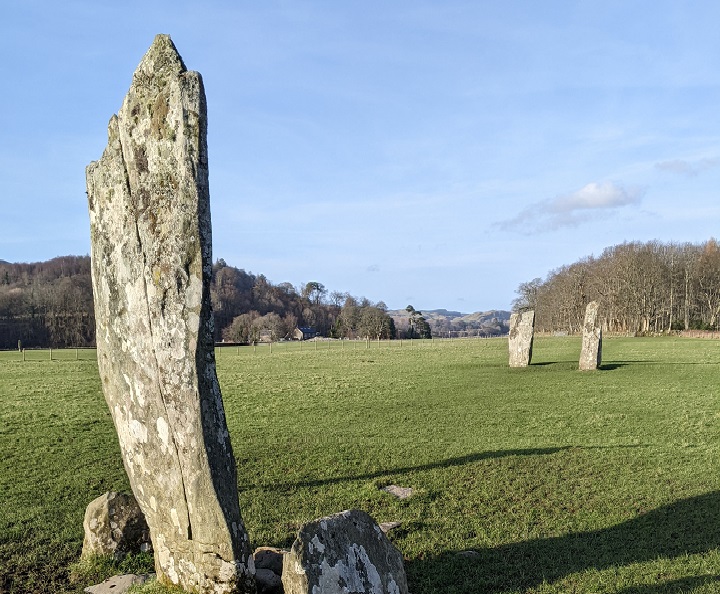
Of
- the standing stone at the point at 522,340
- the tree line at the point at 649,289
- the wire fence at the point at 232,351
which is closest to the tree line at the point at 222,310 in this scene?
the wire fence at the point at 232,351

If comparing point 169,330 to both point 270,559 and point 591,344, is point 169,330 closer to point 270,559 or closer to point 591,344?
point 270,559

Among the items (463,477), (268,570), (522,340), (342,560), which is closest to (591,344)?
(522,340)

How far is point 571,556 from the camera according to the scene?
6.88 meters

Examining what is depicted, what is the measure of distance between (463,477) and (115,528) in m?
5.93

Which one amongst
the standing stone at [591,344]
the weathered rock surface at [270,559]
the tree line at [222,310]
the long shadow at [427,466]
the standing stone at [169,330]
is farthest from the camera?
the tree line at [222,310]

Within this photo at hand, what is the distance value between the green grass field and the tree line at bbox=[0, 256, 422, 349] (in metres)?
58.9

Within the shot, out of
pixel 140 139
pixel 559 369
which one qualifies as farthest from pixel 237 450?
pixel 559 369

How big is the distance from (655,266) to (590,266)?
41.4 ft

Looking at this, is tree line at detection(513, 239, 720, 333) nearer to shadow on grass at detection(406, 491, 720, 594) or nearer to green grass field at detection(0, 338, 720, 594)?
green grass field at detection(0, 338, 720, 594)

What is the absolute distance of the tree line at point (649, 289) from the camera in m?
74.8

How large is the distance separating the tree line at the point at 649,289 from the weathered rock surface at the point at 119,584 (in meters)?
76.8

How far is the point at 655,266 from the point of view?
75312mm

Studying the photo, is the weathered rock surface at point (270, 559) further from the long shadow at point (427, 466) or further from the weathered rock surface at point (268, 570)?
the long shadow at point (427, 466)

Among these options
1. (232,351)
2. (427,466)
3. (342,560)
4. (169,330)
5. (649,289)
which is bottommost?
(232,351)
